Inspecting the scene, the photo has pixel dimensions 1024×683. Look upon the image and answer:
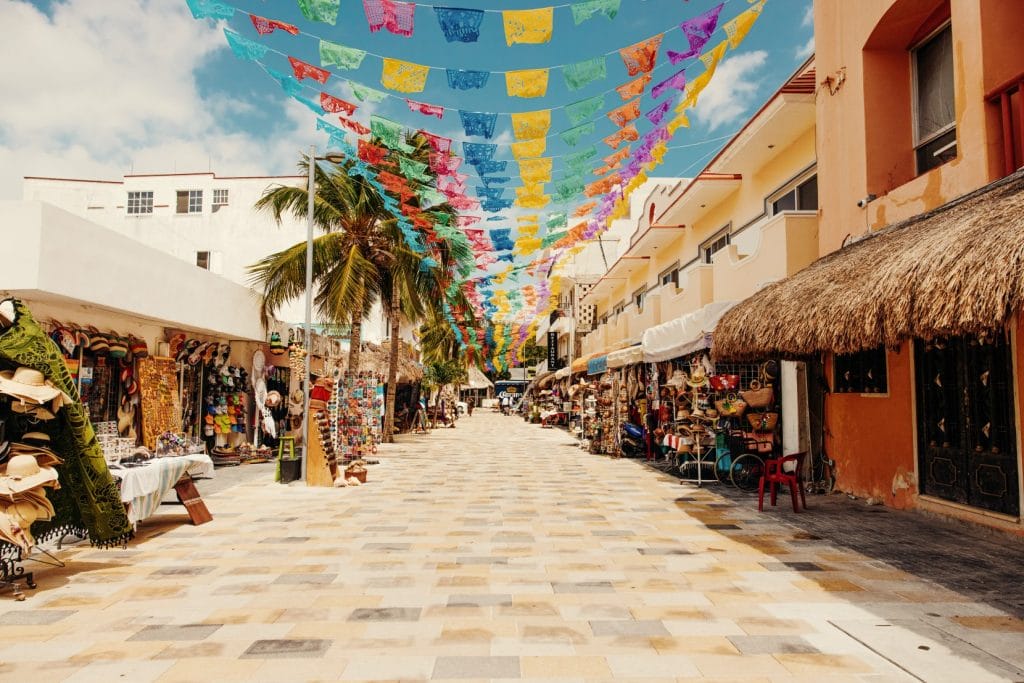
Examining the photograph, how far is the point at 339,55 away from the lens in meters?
8.47

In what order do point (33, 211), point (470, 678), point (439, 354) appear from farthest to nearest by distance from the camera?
point (439, 354) < point (33, 211) < point (470, 678)

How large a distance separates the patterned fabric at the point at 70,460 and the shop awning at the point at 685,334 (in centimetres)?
895

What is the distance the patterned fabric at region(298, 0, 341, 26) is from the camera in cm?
732

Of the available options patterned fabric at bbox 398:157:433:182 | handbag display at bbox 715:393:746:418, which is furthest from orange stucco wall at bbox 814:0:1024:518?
patterned fabric at bbox 398:157:433:182

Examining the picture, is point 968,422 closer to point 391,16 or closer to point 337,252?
point 391,16

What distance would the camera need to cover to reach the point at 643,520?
352 inches

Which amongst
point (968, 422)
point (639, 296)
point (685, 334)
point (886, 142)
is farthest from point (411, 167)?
point (639, 296)

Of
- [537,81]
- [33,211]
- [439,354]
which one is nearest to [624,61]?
[537,81]

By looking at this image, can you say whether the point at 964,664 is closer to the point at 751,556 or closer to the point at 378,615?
the point at 751,556

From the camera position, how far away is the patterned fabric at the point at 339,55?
8.41m

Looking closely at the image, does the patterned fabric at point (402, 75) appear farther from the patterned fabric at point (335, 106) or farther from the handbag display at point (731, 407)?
the handbag display at point (731, 407)

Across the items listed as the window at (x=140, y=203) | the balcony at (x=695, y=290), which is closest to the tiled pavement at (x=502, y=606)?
the balcony at (x=695, y=290)

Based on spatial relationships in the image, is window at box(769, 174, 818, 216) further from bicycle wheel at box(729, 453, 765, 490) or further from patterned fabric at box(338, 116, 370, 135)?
patterned fabric at box(338, 116, 370, 135)

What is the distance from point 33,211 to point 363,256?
917 centimetres
